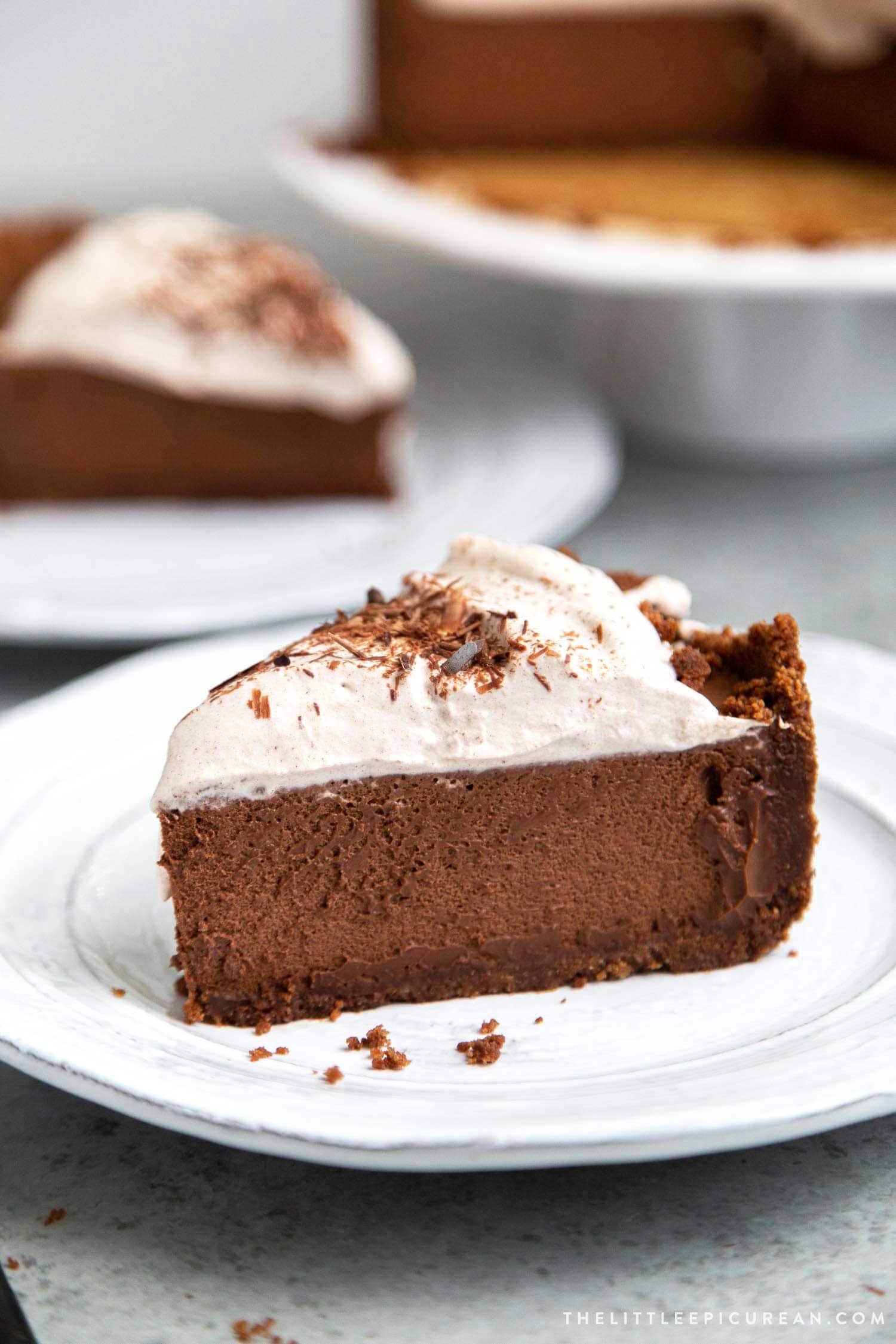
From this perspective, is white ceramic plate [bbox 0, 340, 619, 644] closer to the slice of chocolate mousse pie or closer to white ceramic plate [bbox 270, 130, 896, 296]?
A: white ceramic plate [bbox 270, 130, 896, 296]

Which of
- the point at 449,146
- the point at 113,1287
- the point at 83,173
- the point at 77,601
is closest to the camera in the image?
the point at 113,1287

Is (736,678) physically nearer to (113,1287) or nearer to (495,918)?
(495,918)

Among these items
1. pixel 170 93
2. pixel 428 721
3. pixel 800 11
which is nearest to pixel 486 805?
pixel 428 721

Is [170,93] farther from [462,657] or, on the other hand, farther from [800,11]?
[462,657]

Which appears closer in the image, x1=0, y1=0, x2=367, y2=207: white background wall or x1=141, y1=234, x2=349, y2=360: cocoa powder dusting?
x1=141, y1=234, x2=349, y2=360: cocoa powder dusting

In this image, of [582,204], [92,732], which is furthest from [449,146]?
[92,732]

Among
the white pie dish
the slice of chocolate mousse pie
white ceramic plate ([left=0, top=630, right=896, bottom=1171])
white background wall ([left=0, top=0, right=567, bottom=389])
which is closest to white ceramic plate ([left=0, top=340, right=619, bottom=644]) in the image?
the white pie dish

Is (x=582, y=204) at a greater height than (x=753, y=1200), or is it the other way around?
(x=582, y=204)
